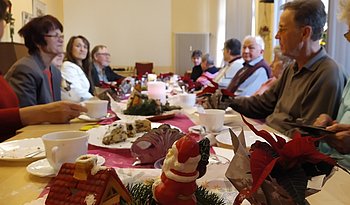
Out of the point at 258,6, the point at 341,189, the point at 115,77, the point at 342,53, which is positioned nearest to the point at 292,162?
the point at 341,189

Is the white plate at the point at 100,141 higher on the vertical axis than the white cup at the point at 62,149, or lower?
lower

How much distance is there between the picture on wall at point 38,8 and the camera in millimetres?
5805

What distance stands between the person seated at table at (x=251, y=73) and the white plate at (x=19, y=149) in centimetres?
257

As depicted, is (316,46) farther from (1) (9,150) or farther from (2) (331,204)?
(1) (9,150)

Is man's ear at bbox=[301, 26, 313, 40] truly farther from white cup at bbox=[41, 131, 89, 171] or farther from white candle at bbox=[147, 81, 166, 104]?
white cup at bbox=[41, 131, 89, 171]

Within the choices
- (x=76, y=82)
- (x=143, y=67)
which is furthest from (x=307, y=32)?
(x=143, y=67)

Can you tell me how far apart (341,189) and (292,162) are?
0.40 meters

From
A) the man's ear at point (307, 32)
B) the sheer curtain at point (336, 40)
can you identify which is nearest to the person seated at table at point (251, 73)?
the sheer curtain at point (336, 40)

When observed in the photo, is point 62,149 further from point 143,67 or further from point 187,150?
point 143,67

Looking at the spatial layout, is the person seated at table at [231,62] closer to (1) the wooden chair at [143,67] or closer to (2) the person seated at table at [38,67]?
(2) the person seated at table at [38,67]

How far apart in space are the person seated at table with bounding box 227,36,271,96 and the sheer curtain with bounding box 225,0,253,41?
2296 millimetres

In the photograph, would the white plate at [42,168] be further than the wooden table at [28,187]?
Yes

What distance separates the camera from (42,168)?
87 centimetres

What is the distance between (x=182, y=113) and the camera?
1.79 m
